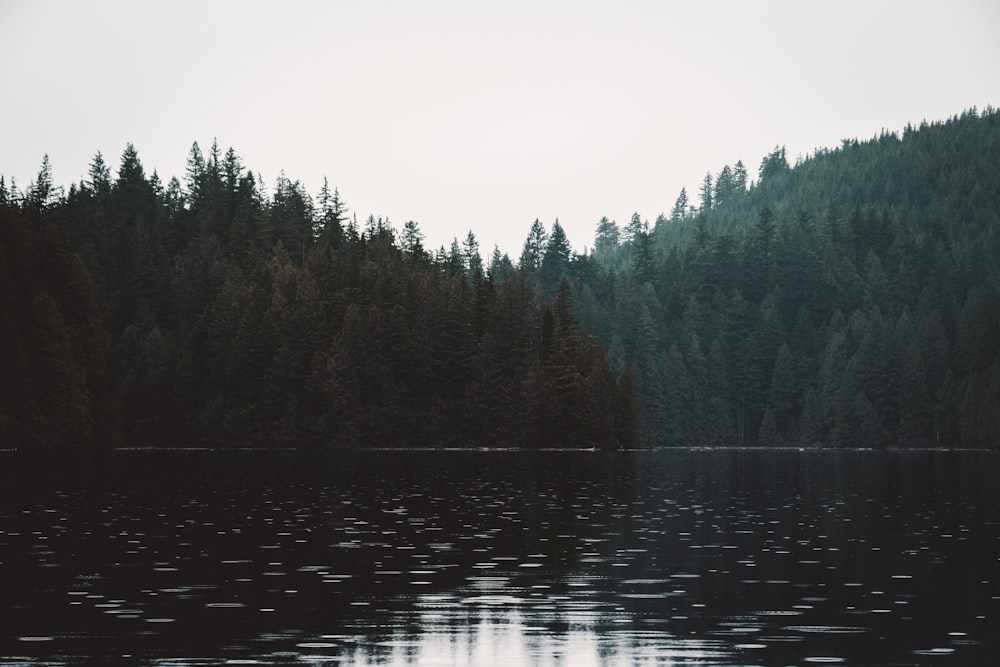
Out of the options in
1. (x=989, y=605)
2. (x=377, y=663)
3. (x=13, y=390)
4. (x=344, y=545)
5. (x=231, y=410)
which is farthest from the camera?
(x=231, y=410)

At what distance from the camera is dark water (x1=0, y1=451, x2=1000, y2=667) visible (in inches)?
965

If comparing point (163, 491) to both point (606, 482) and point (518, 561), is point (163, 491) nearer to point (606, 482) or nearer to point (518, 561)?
point (606, 482)

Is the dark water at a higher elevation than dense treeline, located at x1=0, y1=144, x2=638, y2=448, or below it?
below

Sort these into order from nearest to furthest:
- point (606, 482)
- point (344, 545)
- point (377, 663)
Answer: point (377, 663) < point (344, 545) < point (606, 482)

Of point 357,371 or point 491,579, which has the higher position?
point 357,371

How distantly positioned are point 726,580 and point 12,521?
28.4 metres

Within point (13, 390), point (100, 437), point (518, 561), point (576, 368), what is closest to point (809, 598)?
point (518, 561)

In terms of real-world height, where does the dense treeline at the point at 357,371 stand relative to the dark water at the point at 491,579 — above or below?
above

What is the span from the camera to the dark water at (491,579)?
80.4ft

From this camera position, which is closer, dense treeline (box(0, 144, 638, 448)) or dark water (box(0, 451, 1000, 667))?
dark water (box(0, 451, 1000, 667))

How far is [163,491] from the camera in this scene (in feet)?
241

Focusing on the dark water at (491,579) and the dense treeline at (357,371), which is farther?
the dense treeline at (357,371)

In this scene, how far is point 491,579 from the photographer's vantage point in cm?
3531

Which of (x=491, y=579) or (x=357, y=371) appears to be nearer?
(x=491, y=579)
